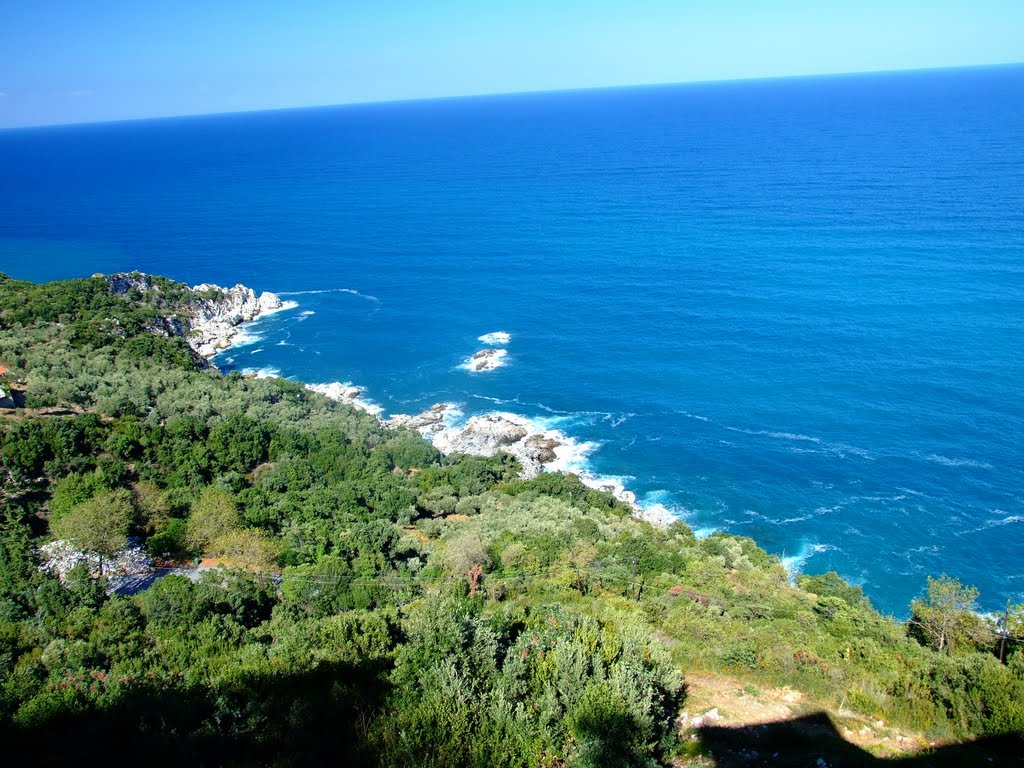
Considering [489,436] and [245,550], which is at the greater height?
[245,550]

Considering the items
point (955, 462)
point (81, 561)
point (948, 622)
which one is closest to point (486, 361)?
point (955, 462)

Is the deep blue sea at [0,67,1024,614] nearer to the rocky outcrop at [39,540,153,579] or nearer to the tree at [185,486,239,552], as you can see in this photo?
the tree at [185,486,239,552]

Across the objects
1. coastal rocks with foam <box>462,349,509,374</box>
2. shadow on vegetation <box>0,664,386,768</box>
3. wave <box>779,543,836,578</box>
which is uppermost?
shadow on vegetation <box>0,664,386,768</box>

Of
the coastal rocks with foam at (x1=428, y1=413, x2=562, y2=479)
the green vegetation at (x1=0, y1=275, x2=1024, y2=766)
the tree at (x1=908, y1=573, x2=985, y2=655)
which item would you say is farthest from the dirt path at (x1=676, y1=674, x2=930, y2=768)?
the coastal rocks with foam at (x1=428, y1=413, x2=562, y2=479)

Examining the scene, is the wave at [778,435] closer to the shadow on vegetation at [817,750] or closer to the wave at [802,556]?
the wave at [802,556]

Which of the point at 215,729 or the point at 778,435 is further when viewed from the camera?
the point at 778,435

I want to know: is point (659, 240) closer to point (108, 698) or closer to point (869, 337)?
point (869, 337)

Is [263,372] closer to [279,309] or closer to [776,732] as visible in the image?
[279,309]
